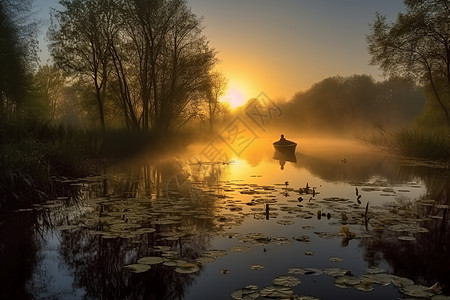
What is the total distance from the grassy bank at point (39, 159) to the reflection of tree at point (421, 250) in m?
8.11

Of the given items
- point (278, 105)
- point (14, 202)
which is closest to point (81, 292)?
point (14, 202)

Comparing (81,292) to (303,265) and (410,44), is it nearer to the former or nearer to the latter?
(303,265)

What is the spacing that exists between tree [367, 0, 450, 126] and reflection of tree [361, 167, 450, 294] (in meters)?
18.7

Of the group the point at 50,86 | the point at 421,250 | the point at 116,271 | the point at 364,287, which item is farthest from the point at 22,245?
the point at 50,86

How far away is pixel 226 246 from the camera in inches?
238

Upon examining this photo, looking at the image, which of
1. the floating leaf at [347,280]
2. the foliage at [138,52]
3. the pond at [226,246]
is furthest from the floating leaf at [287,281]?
the foliage at [138,52]

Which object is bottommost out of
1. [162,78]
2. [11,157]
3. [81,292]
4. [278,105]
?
[81,292]

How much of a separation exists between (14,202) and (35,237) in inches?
113

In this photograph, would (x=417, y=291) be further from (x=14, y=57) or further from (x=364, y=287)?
(x=14, y=57)

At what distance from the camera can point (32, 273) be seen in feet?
16.2

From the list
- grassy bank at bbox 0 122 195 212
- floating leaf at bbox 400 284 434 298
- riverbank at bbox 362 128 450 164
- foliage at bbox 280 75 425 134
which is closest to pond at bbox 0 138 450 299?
floating leaf at bbox 400 284 434 298

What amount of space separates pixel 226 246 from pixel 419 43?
24.5m

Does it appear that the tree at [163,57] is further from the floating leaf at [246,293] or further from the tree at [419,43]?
the floating leaf at [246,293]

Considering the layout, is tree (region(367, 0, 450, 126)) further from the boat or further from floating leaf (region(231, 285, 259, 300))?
floating leaf (region(231, 285, 259, 300))
